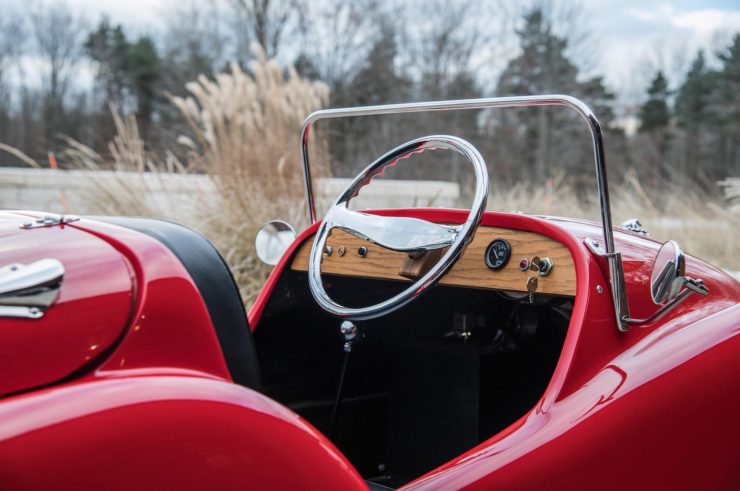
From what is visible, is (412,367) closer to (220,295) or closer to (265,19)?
(220,295)

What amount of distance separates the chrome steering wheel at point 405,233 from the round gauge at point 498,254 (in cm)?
20

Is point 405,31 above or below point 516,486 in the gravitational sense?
above

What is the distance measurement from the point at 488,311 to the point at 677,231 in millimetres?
6877

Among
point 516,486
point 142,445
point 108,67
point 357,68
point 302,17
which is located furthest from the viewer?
point 108,67

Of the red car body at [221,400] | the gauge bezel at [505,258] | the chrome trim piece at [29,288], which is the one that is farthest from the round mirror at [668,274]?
the chrome trim piece at [29,288]

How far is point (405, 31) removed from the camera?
24828mm

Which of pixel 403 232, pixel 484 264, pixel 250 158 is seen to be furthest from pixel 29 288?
pixel 250 158

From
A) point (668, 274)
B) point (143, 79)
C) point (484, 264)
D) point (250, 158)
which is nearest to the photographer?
point (668, 274)

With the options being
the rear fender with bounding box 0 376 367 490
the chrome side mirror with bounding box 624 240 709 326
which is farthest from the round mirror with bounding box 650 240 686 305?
the rear fender with bounding box 0 376 367 490

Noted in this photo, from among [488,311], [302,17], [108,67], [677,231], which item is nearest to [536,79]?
[302,17]

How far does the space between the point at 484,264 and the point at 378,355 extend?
2.18 feet

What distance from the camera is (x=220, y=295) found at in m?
1.34

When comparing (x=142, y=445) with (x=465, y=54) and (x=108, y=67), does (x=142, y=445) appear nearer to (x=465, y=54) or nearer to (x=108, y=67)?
(x=465, y=54)

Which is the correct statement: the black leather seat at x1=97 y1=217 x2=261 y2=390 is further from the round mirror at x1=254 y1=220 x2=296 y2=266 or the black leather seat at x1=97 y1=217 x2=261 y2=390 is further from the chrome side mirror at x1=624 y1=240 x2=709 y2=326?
the round mirror at x1=254 y1=220 x2=296 y2=266
